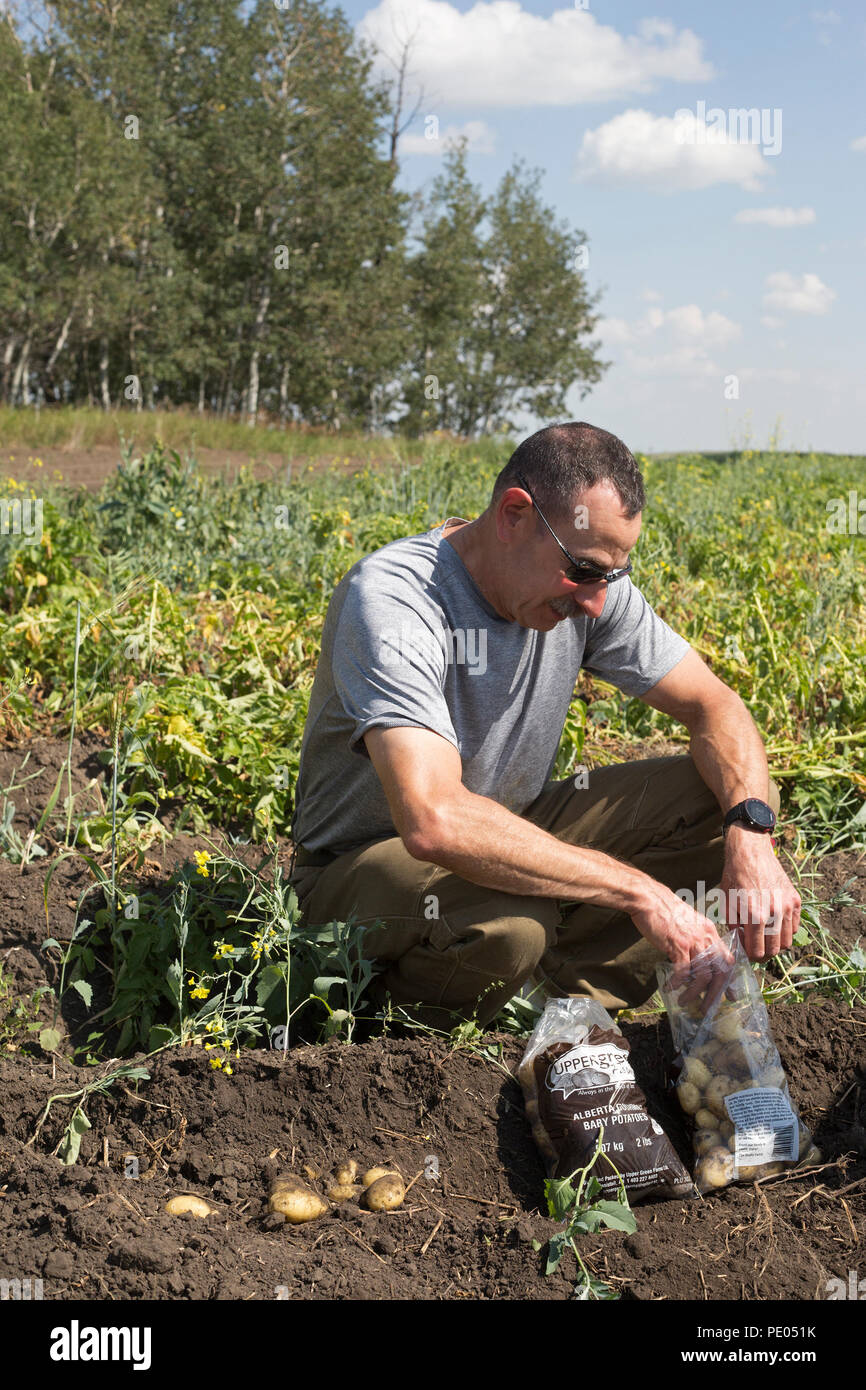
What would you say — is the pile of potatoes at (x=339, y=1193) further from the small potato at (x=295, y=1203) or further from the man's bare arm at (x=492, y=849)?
the man's bare arm at (x=492, y=849)

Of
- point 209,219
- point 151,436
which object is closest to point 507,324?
point 209,219

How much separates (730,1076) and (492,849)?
719 mm

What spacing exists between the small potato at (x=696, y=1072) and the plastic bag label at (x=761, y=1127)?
0.07m

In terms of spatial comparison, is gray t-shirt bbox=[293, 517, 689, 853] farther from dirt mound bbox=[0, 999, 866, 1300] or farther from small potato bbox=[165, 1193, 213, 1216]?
small potato bbox=[165, 1193, 213, 1216]

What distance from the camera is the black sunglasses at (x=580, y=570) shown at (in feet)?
8.05

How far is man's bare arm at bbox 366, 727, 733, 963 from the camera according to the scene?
7.38ft

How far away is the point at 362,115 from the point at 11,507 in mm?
25327

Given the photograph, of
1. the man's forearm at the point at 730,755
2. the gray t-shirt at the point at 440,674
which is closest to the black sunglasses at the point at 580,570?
the gray t-shirt at the point at 440,674

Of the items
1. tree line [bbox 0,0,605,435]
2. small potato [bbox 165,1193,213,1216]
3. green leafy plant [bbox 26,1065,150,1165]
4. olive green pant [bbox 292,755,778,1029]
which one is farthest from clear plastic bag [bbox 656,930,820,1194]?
tree line [bbox 0,0,605,435]

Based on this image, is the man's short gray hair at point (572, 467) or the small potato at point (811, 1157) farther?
the man's short gray hair at point (572, 467)

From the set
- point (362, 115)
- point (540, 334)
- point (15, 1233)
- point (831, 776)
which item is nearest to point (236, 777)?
point (15, 1233)

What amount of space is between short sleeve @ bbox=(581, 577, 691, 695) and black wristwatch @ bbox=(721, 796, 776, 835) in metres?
0.47

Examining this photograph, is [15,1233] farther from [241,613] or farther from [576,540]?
[241,613]

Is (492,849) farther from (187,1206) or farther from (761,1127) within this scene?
(187,1206)
